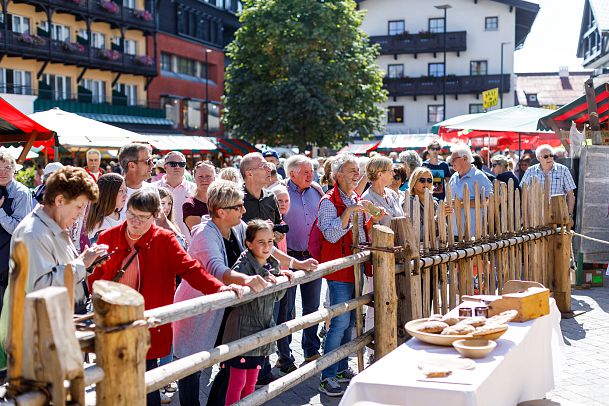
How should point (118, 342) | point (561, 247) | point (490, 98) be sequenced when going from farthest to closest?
point (490, 98)
point (561, 247)
point (118, 342)

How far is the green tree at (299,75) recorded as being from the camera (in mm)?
35562

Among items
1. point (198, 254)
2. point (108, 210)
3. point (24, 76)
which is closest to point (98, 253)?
point (198, 254)

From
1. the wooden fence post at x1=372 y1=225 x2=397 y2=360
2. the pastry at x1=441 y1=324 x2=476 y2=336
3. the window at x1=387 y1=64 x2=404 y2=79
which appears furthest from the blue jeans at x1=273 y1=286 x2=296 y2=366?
the window at x1=387 y1=64 x2=404 y2=79

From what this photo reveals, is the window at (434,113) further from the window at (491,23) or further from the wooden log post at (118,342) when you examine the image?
the wooden log post at (118,342)

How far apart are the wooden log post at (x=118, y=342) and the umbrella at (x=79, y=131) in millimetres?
9276

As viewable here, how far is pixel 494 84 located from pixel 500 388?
53.8 metres

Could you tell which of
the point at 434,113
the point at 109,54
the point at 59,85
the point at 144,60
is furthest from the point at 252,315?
the point at 434,113

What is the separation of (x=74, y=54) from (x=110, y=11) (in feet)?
13.3

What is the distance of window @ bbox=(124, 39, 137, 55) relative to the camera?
46688 mm

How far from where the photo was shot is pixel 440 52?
56750 millimetres

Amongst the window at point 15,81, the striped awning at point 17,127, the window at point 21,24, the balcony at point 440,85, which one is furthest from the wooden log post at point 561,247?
the balcony at point 440,85

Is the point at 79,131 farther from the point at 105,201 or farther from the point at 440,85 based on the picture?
the point at 440,85

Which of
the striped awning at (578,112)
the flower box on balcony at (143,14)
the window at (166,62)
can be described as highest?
the flower box on balcony at (143,14)

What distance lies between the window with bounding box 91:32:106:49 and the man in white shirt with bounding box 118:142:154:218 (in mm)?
→ 39173
